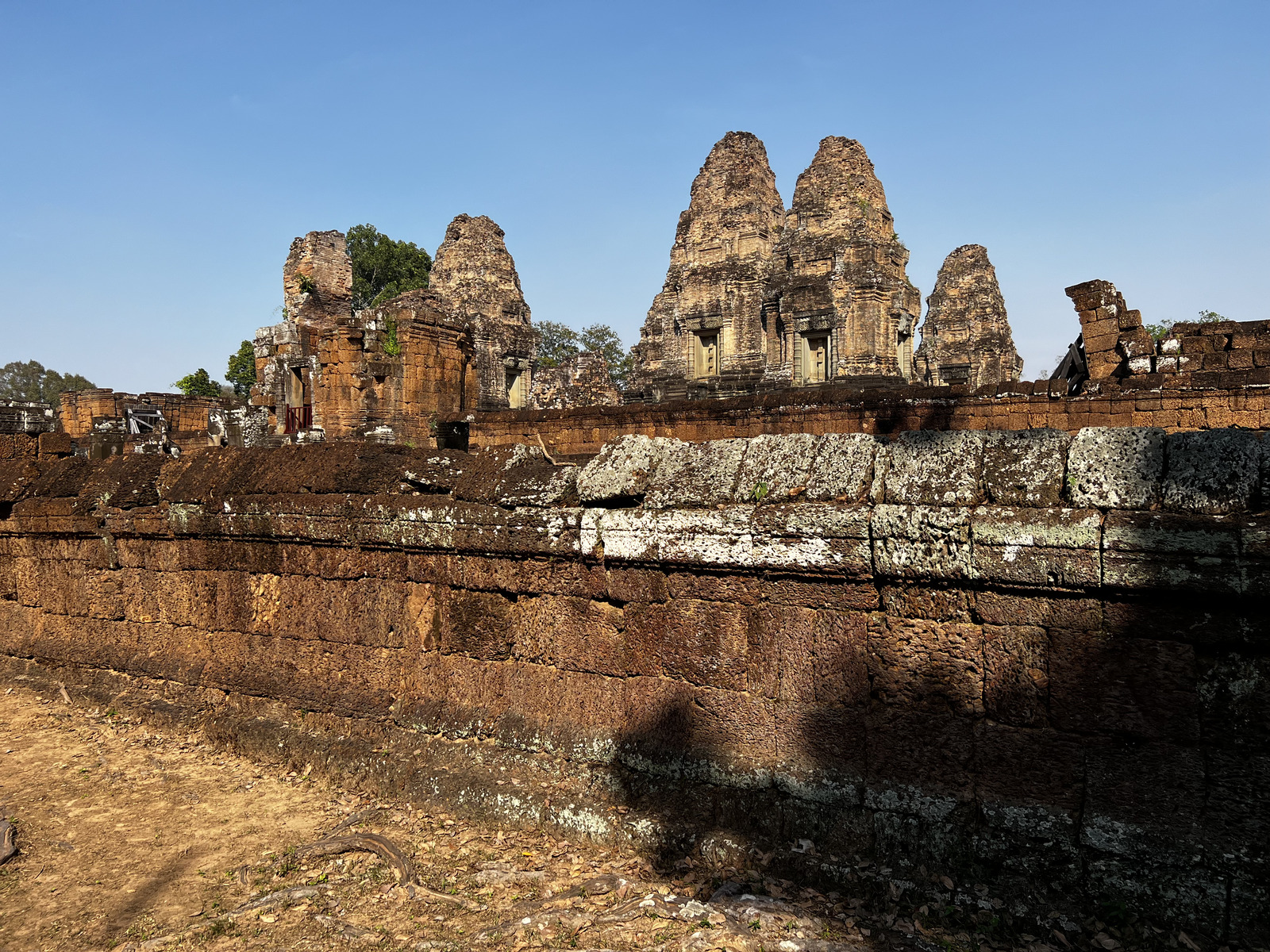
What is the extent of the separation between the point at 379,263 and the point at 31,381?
50.8 m

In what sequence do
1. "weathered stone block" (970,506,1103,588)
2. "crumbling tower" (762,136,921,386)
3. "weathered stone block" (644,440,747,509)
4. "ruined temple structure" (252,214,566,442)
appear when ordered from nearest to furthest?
"weathered stone block" (970,506,1103,588) < "weathered stone block" (644,440,747,509) < "ruined temple structure" (252,214,566,442) < "crumbling tower" (762,136,921,386)

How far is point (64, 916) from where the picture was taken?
3084 mm

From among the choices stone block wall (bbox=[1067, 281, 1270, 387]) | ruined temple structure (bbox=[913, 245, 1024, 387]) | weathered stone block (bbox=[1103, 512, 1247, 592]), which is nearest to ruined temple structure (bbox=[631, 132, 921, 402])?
stone block wall (bbox=[1067, 281, 1270, 387])

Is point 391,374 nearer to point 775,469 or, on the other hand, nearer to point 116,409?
point 775,469

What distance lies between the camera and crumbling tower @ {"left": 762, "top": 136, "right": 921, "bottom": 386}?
66.7ft

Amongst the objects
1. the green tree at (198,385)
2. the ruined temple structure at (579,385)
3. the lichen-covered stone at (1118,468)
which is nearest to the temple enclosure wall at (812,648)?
the lichen-covered stone at (1118,468)

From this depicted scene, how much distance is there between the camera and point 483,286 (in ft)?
91.8

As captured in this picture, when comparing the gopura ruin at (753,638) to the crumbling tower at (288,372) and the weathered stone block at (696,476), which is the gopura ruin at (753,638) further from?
the crumbling tower at (288,372)

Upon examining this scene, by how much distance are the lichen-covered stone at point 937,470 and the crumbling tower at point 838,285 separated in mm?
16072

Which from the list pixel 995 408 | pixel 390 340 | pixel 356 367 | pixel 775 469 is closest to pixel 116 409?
pixel 356 367

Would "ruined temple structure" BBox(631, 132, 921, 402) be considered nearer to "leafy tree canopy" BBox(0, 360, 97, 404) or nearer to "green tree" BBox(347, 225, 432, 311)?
"green tree" BBox(347, 225, 432, 311)

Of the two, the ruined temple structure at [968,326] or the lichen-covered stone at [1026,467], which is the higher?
the ruined temple structure at [968,326]

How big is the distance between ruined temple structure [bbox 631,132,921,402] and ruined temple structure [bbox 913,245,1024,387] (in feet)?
25.3

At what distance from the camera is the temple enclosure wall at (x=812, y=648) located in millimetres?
2465
